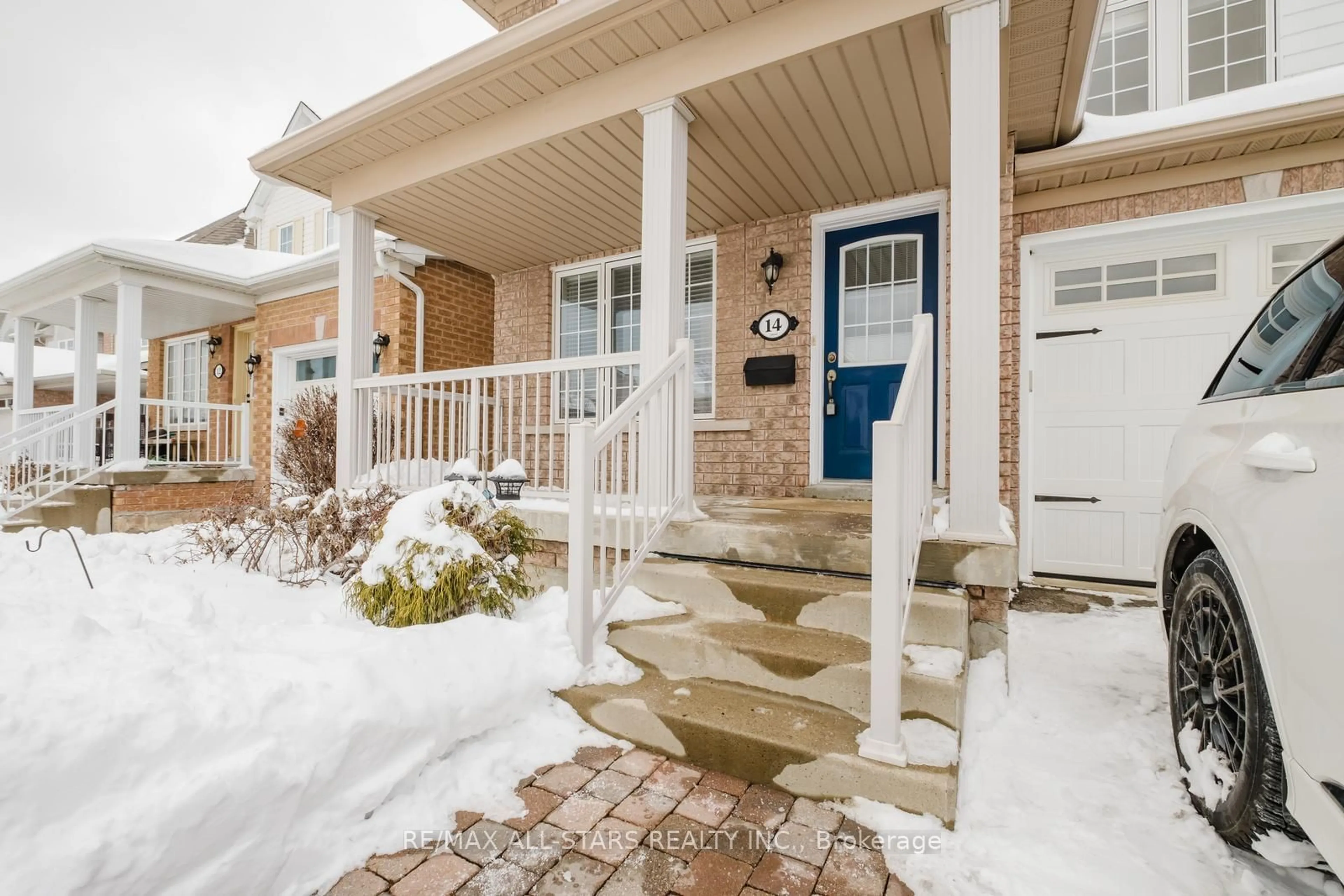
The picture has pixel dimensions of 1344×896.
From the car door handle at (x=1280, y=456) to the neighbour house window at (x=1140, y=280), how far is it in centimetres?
358

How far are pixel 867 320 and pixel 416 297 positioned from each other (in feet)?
15.1

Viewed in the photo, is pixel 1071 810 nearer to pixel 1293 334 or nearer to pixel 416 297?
pixel 1293 334

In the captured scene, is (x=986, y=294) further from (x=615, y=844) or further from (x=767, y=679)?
(x=615, y=844)

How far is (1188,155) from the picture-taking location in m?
3.91

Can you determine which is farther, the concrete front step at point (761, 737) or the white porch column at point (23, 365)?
the white porch column at point (23, 365)

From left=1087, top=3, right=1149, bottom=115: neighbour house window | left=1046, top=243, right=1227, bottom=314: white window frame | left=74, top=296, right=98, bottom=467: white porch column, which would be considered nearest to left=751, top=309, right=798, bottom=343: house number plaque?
left=1046, top=243, right=1227, bottom=314: white window frame

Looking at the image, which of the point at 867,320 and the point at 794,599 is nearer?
the point at 794,599

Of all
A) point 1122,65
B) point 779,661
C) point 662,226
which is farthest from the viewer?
point 1122,65

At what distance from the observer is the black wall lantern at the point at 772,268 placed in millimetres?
4883

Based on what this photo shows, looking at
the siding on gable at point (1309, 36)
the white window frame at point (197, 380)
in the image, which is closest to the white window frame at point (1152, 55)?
the siding on gable at point (1309, 36)

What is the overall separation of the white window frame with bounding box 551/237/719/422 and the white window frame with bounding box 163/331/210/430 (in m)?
5.84

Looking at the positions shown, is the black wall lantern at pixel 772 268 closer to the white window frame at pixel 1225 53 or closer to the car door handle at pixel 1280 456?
the white window frame at pixel 1225 53

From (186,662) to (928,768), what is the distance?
218cm

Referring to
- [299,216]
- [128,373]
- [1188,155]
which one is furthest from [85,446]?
[1188,155]
